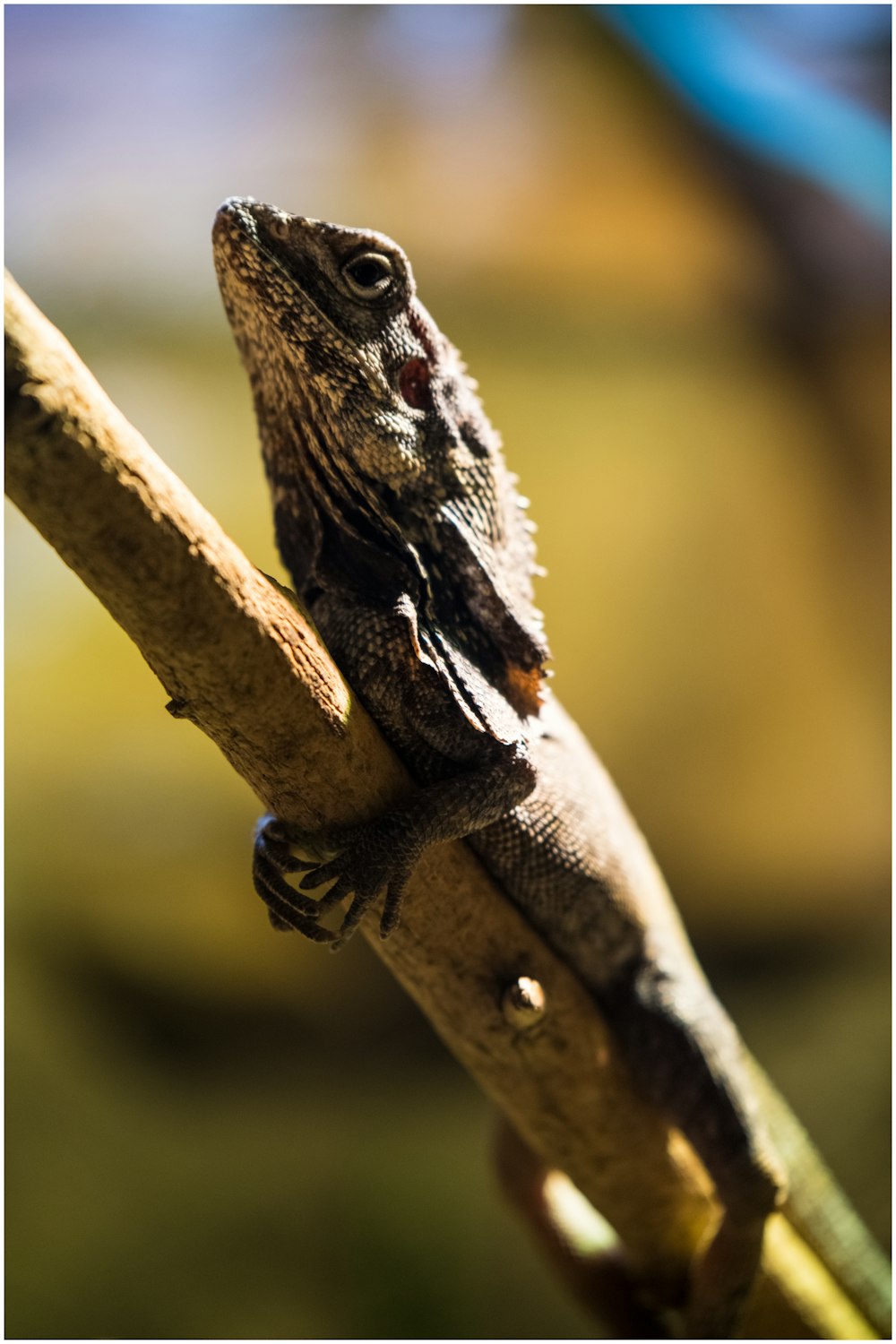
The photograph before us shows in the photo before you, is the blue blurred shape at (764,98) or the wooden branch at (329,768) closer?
the wooden branch at (329,768)

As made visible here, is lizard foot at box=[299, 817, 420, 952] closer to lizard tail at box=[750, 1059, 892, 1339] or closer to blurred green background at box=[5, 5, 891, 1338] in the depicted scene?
lizard tail at box=[750, 1059, 892, 1339]

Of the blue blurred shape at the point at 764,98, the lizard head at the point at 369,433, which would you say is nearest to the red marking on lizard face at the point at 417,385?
the lizard head at the point at 369,433

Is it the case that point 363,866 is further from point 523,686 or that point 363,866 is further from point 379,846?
point 523,686

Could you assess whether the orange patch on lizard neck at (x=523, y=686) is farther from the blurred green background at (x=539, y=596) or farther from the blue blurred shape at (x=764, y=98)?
the blue blurred shape at (x=764, y=98)

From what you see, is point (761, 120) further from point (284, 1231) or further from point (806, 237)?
point (284, 1231)

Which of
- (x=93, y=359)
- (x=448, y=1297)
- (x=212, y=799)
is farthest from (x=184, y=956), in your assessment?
(x=93, y=359)
